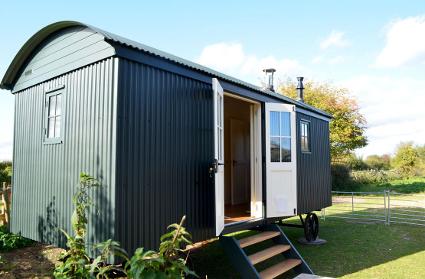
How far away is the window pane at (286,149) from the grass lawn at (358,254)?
1.99m

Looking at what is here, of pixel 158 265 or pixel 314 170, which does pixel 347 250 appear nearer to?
pixel 314 170

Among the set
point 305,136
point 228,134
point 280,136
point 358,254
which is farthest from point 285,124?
point 358,254

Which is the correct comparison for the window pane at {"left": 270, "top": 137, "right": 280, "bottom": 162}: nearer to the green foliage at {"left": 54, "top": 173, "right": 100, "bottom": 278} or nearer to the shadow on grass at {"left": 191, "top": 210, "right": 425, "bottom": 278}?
the shadow on grass at {"left": 191, "top": 210, "right": 425, "bottom": 278}

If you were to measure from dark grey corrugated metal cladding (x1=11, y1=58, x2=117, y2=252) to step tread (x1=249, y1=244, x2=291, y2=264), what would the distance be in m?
2.24

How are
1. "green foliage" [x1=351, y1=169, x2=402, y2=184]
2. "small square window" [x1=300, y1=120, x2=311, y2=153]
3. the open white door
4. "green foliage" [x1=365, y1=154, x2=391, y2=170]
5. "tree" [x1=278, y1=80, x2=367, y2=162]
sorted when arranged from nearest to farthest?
the open white door
"small square window" [x1=300, y1=120, x2=311, y2=153]
"green foliage" [x1=351, y1=169, x2=402, y2=184]
"tree" [x1=278, y1=80, x2=367, y2=162]
"green foliage" [x1=365, y1=154, x2=391, y2=170]

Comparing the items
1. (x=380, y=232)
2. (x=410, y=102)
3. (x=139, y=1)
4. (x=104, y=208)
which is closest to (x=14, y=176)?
(x=104, y=208)

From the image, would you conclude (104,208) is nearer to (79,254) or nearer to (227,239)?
(79,254)

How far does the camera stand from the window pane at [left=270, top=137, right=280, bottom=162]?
6.14m

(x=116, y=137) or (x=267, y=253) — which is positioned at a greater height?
(x=116, y=137)

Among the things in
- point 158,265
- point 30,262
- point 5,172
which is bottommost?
point 30,262

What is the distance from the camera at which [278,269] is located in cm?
527

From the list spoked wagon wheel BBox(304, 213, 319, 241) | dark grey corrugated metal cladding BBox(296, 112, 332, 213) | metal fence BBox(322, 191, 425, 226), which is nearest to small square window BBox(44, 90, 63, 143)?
dark grey corrugated metal cladding BBox(296, 112, 332, 213)

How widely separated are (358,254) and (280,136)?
119 inches

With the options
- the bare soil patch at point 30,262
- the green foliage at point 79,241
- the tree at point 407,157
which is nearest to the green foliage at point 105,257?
the green foliage at point 79,241
